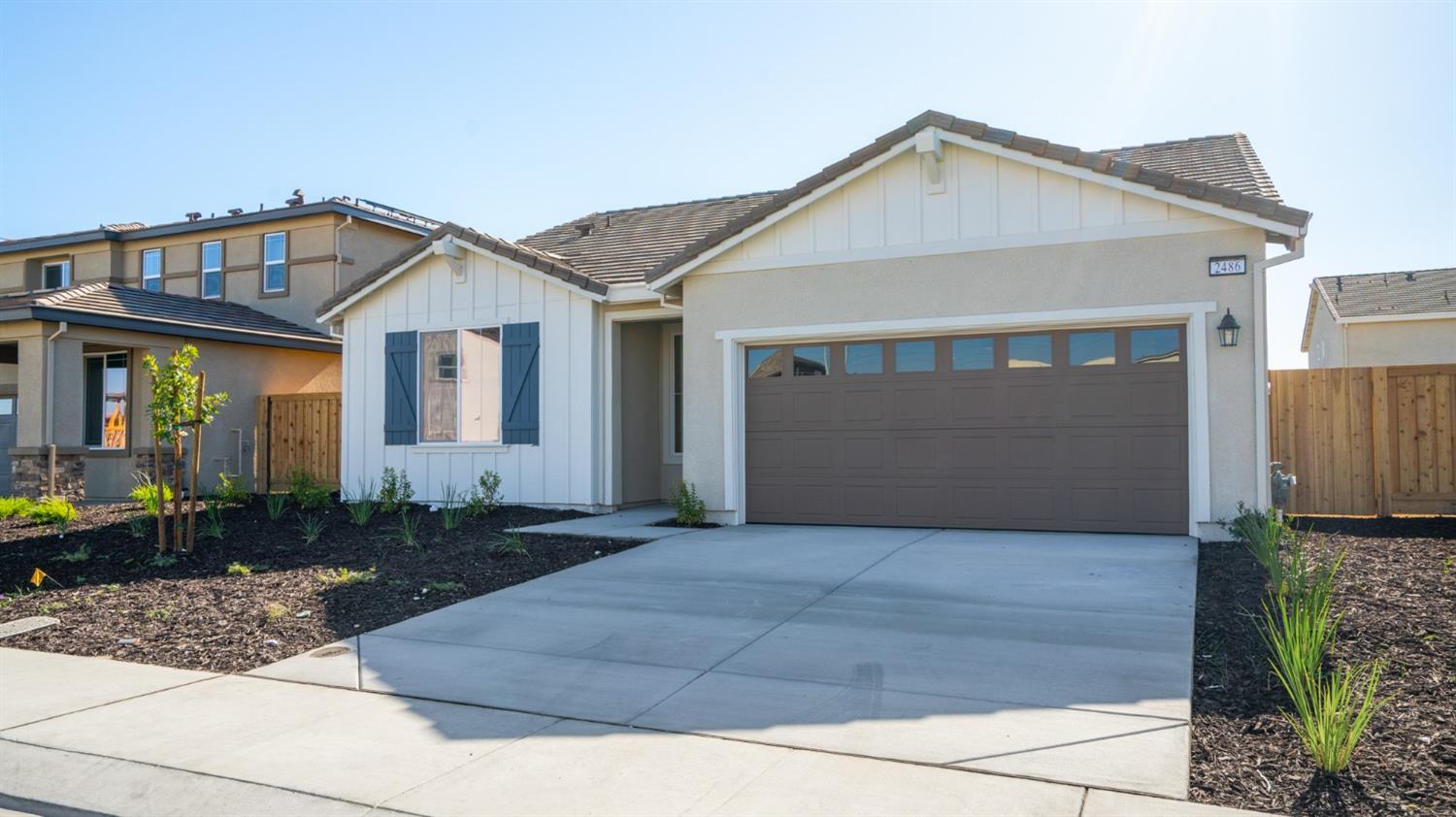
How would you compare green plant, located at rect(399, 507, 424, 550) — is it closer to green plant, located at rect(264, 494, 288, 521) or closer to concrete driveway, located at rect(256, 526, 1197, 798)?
green plant, located at rect(264, 494, 288, 521)

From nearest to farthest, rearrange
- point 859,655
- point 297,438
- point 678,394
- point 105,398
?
point 859,655
point 678,394
point 297,438
point 105,398

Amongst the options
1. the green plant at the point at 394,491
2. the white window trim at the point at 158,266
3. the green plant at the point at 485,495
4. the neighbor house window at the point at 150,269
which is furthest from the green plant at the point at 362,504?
the neighbor house window at the point at 150,269

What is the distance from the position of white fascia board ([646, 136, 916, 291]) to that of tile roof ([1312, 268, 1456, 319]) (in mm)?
19782

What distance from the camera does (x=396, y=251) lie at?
22281 millimetres

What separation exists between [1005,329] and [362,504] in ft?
27.2

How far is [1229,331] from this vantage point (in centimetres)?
979

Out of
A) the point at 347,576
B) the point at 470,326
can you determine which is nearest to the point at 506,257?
the point at 470,326

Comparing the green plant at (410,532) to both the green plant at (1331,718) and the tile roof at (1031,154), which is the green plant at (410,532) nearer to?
the tile roof at (1031,154)

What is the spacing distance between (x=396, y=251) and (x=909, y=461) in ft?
48.9

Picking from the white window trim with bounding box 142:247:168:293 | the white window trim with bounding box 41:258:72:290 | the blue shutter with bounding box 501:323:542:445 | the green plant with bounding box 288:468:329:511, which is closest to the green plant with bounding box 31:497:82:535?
the green plant with bounding box 288:468:329:511

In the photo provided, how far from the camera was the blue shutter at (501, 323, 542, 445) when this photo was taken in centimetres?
1377

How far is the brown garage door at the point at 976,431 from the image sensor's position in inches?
412

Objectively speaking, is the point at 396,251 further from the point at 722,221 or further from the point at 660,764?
the point at 660,764

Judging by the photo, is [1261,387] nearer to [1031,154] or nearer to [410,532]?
[1031,154]
